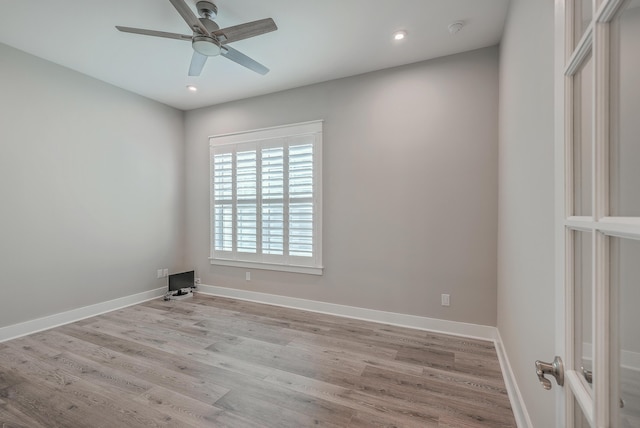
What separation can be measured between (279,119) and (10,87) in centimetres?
280

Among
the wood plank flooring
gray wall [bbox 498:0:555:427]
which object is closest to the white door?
gray wall [bbox 498:0:555:427]

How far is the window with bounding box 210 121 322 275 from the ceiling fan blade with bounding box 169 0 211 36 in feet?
5.52

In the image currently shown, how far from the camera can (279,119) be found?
384cm

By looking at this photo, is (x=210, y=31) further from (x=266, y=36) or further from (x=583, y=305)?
(x=583, y=305)

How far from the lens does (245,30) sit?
2145mm

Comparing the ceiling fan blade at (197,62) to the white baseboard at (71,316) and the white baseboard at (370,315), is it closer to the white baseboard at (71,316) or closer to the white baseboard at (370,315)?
the white baseboard at (370,315)

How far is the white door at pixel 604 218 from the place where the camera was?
1.56 ft

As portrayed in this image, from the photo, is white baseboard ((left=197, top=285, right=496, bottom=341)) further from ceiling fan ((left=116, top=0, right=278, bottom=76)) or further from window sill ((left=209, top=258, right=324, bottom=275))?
ceiling fan ((left=116, top=0, right=278, bottom=76))

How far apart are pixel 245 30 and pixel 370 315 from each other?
10.2 ft

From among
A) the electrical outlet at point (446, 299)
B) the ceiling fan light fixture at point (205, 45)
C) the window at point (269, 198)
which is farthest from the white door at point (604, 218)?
the window at point (269, 198)

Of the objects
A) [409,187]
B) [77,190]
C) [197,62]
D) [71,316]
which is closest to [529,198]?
[409,187]

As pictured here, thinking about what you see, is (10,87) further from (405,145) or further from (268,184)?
(405,145)

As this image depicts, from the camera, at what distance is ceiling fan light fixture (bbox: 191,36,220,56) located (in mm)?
2215

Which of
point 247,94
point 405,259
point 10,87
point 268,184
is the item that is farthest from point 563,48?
point 10,87
